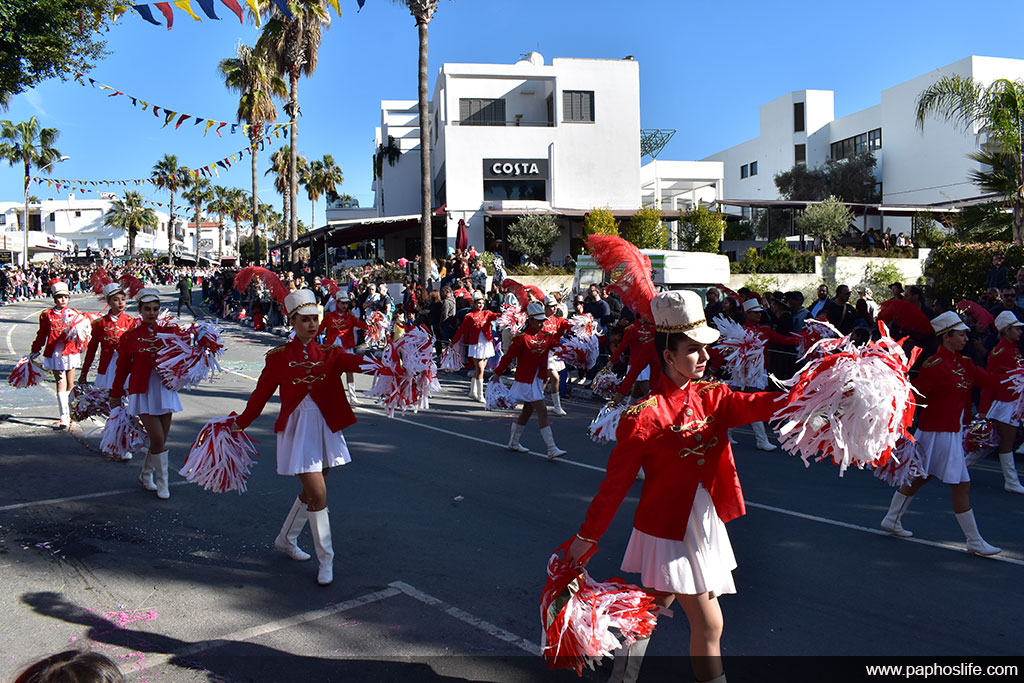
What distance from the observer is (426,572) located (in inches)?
222

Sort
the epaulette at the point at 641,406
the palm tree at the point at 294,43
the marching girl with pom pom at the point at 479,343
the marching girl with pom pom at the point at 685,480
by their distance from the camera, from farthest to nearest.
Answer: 1. the palm tree at the point at 294,43
2. the marching girl with pom pom at the point at 479,343
3. the epaulette at the point at 641,406
4. the marching girl with pom pom at the point at 685,480

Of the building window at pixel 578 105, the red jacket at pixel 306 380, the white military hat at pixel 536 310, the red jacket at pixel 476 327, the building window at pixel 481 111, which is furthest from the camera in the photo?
the building window at pixel 578 105

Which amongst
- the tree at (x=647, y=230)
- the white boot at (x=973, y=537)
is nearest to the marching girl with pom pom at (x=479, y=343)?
the white boot at (x=973, y=537)

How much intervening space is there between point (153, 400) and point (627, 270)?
15.8 ft

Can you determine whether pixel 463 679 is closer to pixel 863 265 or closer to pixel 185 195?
pixel 863 265

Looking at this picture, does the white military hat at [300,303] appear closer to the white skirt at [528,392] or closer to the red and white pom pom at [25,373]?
the white skirt at [528,392]

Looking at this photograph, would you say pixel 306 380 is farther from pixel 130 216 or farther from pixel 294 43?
pixel 130 216

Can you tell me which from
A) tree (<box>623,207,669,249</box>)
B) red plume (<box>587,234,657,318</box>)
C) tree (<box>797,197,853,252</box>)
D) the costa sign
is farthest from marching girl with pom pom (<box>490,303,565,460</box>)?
the costa sign

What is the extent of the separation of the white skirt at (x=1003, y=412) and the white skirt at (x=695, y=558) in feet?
18.9

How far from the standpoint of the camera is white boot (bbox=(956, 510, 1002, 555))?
5.95m

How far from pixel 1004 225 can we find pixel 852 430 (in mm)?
15759

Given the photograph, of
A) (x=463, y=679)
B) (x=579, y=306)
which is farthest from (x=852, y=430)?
(x=579, y=306)

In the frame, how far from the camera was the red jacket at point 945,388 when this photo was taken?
6.11 m

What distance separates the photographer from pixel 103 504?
726 cm
